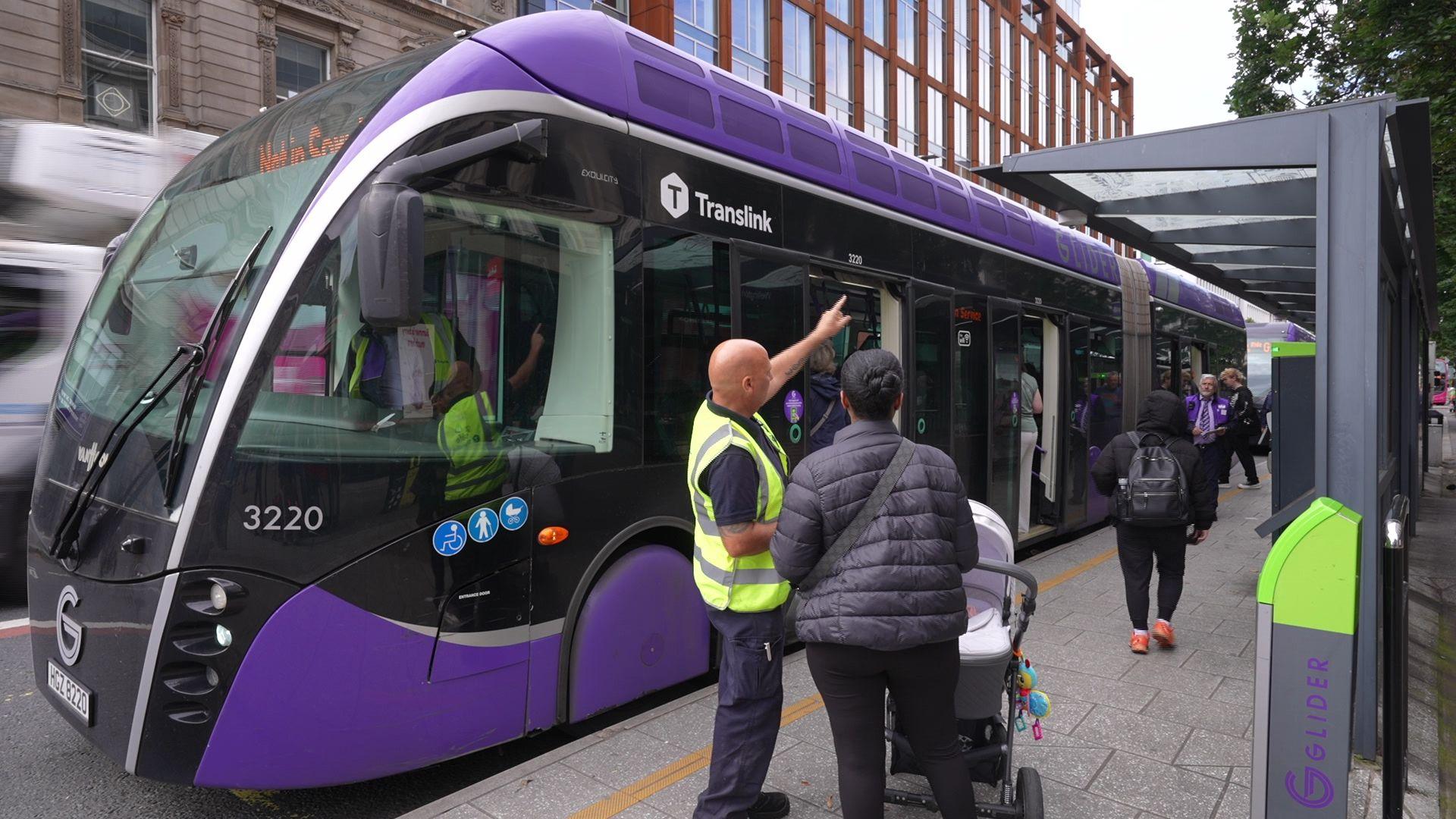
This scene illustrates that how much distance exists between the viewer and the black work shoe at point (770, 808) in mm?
3309

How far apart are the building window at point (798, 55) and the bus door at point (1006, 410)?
76.2 ft

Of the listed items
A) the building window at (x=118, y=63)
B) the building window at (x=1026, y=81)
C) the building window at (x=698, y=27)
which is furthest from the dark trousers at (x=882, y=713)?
the building window at (x=1026, y=81)

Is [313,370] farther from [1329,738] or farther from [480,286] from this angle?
[1329,738]

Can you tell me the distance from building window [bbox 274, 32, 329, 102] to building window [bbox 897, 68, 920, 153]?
22.8 meters

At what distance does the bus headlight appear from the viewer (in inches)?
117

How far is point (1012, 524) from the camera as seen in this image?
815cm

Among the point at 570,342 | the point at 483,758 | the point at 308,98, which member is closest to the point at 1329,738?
the point at 570,342

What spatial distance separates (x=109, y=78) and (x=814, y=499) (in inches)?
743

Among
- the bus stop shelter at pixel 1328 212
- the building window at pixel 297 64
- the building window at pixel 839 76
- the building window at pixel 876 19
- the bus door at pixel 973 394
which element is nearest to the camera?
the bus stop shelter at pixel 1328 212

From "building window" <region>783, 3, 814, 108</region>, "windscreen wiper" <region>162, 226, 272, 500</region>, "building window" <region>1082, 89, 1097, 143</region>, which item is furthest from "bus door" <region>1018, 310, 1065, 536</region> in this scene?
"building window" <region>1082, 89, 1097, 143</region>

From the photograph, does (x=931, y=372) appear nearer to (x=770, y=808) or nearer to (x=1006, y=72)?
(x=770, y=808)

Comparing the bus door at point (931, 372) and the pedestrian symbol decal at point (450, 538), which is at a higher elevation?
the bus door at point (931, 372)

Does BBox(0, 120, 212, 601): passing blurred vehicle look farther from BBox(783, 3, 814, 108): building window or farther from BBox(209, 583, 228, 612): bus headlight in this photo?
BBox(783, 3, 814, 108): building window

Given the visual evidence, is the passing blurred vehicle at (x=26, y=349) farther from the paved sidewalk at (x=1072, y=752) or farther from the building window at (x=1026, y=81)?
the building window at (x=1026, y=81)
